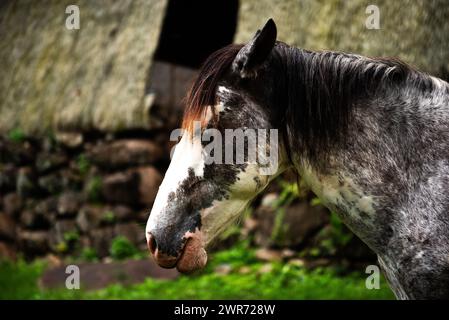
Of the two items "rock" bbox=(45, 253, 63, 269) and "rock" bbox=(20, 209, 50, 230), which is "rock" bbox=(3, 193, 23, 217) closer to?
"rock" bbox=(20, 209, 50, 230)

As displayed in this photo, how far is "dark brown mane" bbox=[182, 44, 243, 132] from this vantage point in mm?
2369

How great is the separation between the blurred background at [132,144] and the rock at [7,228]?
0.05 feet

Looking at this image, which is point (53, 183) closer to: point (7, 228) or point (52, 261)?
point (7, 228)

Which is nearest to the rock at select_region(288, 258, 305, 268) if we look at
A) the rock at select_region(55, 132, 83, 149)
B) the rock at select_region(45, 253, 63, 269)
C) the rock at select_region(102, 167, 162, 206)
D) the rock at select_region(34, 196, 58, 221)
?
the rock at select_region(102, 167, 162, 206)

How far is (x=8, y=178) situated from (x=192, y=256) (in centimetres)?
735

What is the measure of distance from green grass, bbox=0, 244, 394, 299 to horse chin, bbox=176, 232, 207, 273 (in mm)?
2555

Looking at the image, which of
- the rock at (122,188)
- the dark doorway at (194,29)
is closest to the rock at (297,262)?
the rock at (122,188)

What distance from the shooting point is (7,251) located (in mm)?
8555

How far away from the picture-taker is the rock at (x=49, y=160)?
8.42 m

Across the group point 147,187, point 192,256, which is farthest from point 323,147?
point 147,187

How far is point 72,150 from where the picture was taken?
8.39 m

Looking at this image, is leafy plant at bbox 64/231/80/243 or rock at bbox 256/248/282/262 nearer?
rock at bbox 256/248/282/262
